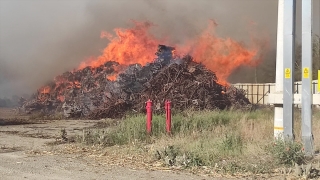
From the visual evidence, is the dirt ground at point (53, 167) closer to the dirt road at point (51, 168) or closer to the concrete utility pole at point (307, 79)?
the dirt road at point (51, 168)

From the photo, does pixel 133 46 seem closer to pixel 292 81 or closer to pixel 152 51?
pixel 152 51

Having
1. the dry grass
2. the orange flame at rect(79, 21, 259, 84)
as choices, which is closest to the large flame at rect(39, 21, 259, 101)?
the orange flame at rect(79, 21, 259, 84)

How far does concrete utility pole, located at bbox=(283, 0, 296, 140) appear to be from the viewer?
9438mm

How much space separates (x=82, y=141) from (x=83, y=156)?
74.7 inches

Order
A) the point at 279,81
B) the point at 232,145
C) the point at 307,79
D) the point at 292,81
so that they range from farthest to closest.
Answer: the point at 279,81, the point at 232,145, the point at 292,81, the point at 307,79

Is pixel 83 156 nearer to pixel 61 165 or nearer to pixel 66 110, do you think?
pixel 61 165

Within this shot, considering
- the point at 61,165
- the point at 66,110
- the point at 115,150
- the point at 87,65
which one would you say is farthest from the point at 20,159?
the point at 87,65

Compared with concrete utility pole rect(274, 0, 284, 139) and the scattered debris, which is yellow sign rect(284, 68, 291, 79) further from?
the scattered debris

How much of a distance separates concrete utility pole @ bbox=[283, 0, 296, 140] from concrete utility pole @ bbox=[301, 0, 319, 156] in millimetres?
264

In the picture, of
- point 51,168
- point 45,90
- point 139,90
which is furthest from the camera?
point 45,90

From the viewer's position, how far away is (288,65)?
31.1 ft

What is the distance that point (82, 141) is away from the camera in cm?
1163

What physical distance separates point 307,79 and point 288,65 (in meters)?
0.52

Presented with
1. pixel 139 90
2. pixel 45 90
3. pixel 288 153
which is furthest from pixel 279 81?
pixel 45 90
